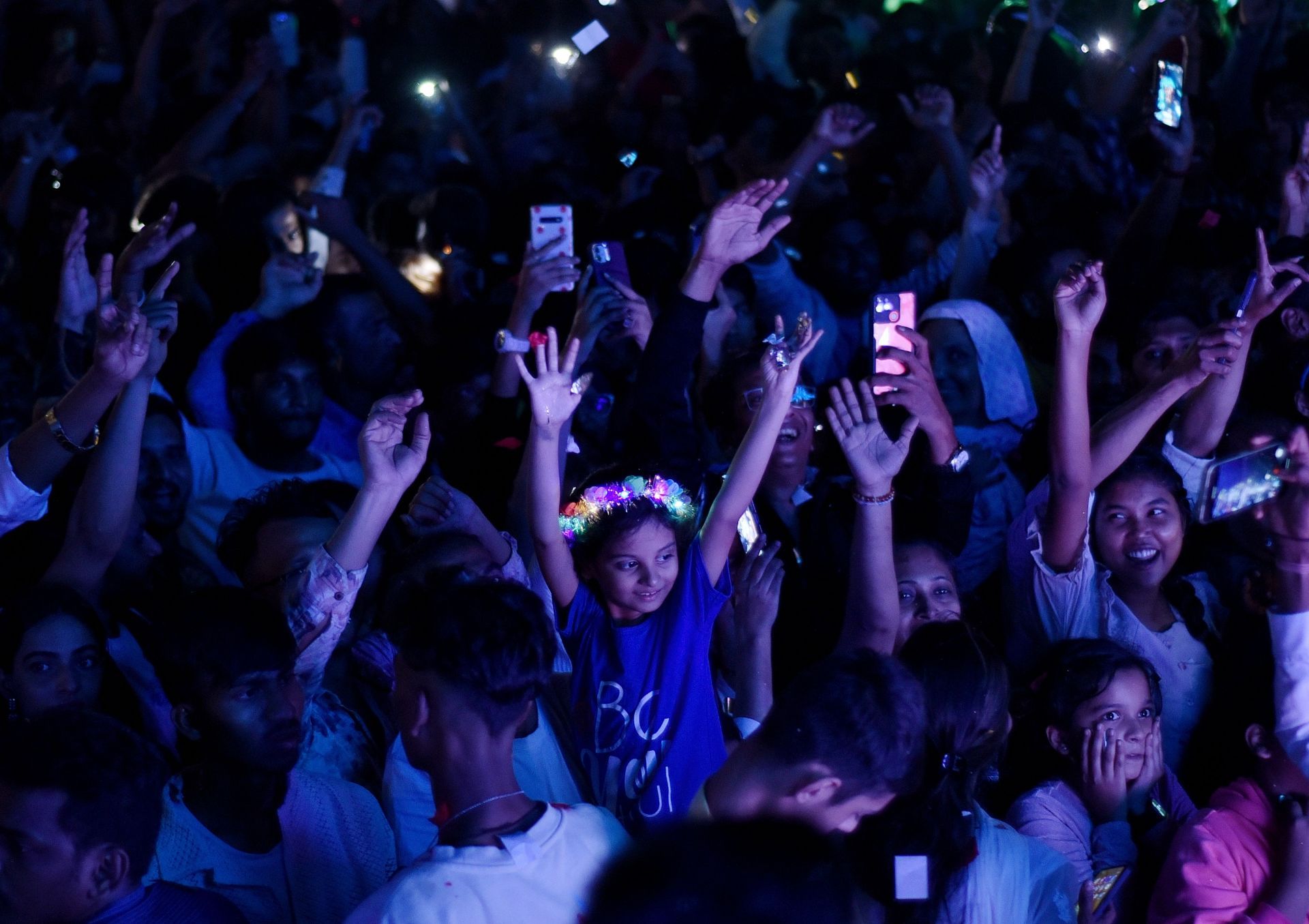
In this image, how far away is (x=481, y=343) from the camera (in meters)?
4.07

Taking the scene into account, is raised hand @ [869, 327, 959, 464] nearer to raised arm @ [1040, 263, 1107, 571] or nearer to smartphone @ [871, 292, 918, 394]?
smartphone @ [871, 292, 918, 394]

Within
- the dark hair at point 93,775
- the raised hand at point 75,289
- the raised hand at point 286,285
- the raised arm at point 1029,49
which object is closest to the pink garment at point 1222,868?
the dark hair at point 93,775

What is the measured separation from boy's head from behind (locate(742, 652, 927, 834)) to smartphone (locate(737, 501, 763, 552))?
988 millimetres

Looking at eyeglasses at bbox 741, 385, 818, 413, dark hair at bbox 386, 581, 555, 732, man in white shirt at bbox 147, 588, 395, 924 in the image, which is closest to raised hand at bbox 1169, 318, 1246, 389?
eyeglasses at bbox 741, 385, 818, 413

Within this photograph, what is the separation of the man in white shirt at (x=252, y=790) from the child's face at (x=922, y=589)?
123 cm

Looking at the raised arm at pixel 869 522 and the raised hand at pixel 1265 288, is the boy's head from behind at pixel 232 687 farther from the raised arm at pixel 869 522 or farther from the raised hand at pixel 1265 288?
the raised hand at pixel 1265 288

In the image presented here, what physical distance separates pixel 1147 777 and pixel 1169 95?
8.73 ft

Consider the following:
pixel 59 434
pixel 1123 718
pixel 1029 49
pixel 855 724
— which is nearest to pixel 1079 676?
pixel 1123 718

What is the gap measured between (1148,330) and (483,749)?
2.57 m

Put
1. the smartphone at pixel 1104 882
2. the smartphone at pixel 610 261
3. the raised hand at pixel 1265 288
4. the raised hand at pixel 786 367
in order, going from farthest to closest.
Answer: the smartphone at pixel 610 261 < the raised hand at pixel 1265 288 < the raised hand at pixel 786 367 < the smartphone at pixel 1104 882

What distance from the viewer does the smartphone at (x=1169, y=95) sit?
4.44m

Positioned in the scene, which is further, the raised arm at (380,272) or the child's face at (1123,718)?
the raised arm at (380,272)

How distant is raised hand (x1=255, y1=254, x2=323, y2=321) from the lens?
4.20m

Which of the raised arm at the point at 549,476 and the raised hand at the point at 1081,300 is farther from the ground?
the raised hand at the point at 1081,300
